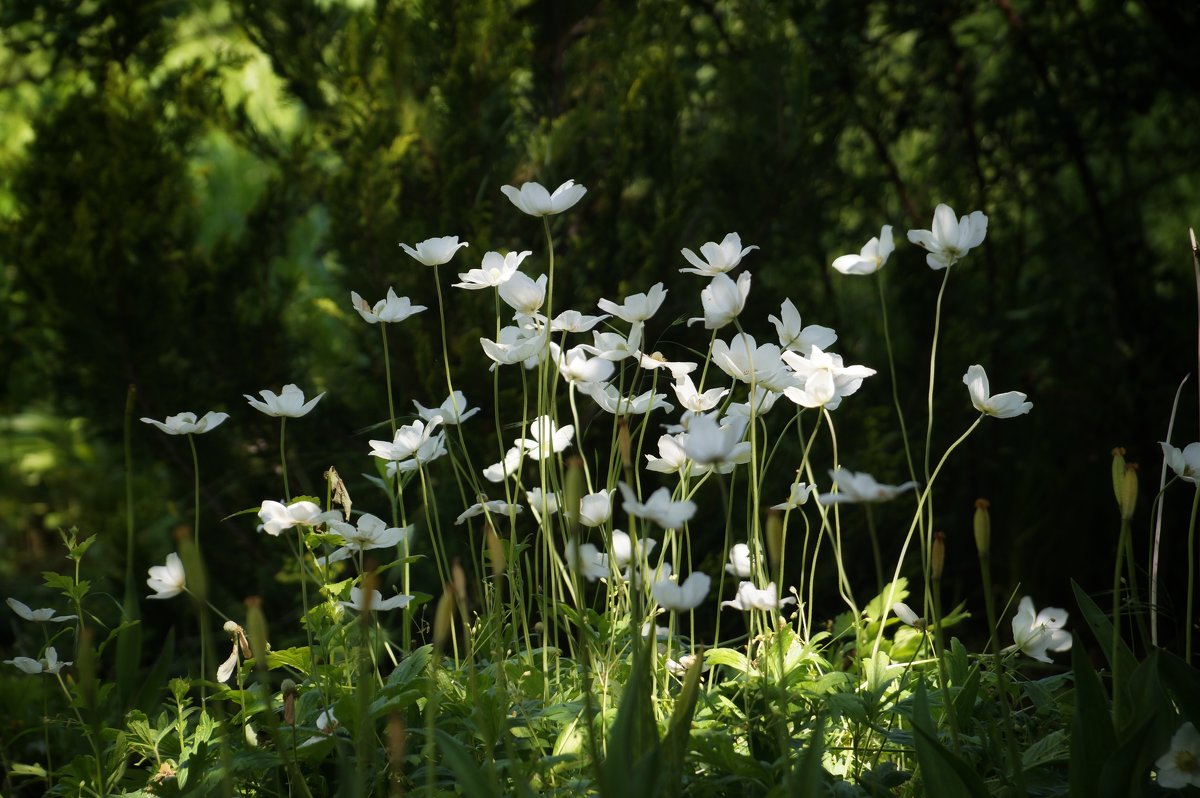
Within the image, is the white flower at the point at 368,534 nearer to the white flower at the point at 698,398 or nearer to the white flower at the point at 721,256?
the white flower at the point at 698,398

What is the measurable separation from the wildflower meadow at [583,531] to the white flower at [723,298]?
0.01 m

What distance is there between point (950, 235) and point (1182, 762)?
70 cm

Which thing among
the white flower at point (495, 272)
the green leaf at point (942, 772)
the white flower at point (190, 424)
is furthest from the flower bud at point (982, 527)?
the white flower at point (190, 424)

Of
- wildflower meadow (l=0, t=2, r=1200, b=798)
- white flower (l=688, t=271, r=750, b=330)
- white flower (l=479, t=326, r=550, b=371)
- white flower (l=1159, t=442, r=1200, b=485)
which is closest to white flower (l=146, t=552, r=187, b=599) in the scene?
wildflower meadow (l=0, t=2, r=1200, b=798)

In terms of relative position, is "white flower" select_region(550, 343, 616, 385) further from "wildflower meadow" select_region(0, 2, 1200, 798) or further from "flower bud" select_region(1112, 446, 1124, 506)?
"flower bud" select_region(1112, 446, 1124, 506)

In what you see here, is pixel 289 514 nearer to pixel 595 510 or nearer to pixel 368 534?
pixel 368 534

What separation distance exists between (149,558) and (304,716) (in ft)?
6.63

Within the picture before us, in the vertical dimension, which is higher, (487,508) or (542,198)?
(542,198)

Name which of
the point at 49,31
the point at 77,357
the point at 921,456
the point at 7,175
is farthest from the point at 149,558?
the point at 921,456

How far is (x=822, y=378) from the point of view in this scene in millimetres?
1295

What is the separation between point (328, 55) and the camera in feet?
9.97

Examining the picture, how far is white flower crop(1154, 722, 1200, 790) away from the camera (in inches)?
42.4

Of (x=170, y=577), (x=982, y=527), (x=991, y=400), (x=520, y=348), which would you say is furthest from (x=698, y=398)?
(x=170, y=577)

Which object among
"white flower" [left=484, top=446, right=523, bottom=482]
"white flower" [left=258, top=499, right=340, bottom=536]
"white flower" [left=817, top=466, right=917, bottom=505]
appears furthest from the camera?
"white flower" [left=484, top=446, right=523, bottom=482]
